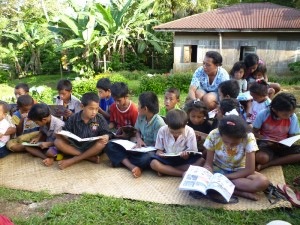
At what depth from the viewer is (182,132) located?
120 inches

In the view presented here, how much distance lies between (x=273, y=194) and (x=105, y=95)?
2560 mm

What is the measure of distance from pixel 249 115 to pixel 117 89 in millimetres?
1697

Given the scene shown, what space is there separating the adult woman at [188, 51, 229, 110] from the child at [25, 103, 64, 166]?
1872mm

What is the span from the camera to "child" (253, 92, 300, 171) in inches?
122

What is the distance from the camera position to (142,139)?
356 centimetres

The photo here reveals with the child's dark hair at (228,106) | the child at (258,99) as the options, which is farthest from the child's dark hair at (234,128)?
the child at (258,99)

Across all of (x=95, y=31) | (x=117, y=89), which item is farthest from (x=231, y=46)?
(x=117, y=89)

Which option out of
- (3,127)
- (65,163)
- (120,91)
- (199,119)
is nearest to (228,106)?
(199,119)

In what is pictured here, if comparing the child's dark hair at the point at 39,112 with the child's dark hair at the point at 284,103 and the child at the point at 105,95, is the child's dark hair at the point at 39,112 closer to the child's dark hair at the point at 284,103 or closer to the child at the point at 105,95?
the child at the point at 105,95

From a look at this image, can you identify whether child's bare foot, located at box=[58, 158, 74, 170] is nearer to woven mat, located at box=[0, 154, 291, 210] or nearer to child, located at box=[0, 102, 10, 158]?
woven mat, located at box=[0, 154, 291, 210]

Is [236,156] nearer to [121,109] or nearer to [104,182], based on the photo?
[104,182]

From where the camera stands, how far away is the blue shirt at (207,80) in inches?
168

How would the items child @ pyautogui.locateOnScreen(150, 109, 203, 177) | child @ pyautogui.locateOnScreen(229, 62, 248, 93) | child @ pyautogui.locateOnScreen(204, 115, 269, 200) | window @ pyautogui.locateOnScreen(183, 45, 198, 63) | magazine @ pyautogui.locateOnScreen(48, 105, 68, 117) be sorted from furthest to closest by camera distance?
window @ pyautogui.locateOnScreen(183, 45, 198, 63), child @ pyautogui.locateOnScreen(229, 62, 248, 93), magazine @ pyautogui.locateOnScreen(48, 105, 68, 117), child @ pyautogui.locateOnScreen(150, 109, 203, 177), child @ pyautogui.locateOnScreen(204, 115, 269, 200)

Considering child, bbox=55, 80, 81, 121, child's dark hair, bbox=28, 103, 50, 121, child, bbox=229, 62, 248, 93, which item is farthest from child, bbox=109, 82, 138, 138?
child, bbox=229, 62, 248, 93
